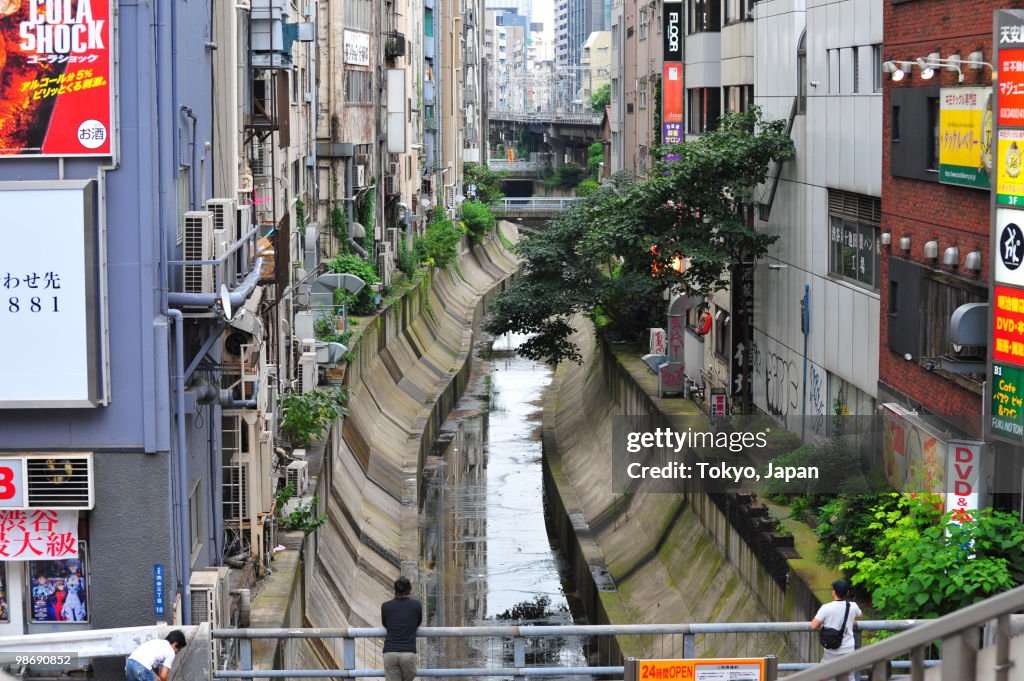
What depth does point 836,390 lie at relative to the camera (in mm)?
26047

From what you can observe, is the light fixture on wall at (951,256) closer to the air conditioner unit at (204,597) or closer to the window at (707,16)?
the air conditioner unit at (204,597)

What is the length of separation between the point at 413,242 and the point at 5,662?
52740 millimetres

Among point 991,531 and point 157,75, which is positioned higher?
point 157,75

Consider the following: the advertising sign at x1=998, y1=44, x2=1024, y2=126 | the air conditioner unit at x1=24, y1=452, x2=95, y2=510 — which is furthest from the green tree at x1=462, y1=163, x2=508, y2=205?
the air conditioner unit at x1=24, y1=452, x2=95, y2=510

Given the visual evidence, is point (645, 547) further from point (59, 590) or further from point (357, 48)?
point (357, 48)

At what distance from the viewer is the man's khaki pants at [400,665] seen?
43.3 ft

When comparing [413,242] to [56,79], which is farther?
[413,242]

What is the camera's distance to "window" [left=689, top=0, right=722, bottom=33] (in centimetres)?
3638

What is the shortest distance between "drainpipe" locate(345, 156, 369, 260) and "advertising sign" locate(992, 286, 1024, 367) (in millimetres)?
30977

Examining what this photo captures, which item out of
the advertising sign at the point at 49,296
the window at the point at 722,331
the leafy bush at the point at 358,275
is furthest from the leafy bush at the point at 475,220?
the advertising sign at the point at 49,296

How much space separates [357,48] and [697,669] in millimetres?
37877

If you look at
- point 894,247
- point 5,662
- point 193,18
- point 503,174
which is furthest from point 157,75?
point 503,174

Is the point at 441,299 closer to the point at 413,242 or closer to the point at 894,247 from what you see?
the point at 413,242

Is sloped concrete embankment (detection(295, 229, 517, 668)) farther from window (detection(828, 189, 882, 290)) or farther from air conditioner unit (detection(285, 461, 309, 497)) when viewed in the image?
window (detection(828, 189, 882, 290))
